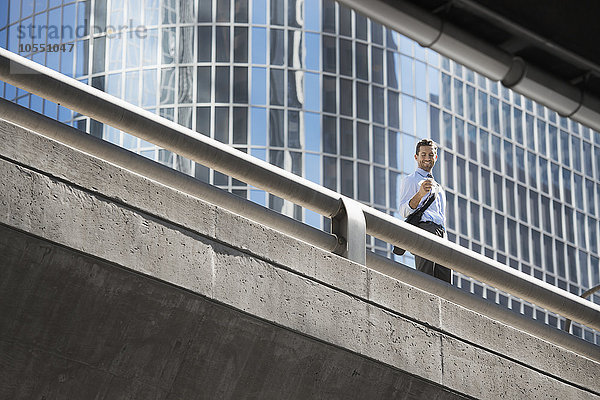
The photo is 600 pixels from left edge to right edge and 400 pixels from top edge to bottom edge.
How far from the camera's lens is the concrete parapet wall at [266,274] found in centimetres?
543

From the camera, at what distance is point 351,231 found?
669cm

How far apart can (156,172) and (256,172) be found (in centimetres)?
60

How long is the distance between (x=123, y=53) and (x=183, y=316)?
2285 inches

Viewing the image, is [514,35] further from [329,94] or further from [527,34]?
[329,94]

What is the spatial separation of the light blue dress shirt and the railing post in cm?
315

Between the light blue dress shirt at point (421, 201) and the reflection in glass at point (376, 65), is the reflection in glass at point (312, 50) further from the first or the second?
the light blue dress shirt at point (421, 201)

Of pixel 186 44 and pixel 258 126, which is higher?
pixel 186 44

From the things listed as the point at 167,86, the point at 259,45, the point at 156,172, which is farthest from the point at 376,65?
the point at 156,172

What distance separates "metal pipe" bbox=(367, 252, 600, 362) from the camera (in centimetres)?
706

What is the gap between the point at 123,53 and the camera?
62406 mm

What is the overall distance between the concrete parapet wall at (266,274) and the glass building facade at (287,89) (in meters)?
50.5

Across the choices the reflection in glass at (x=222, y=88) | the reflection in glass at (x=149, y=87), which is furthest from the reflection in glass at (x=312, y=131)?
the reflection in glass at (x=149, y=87)

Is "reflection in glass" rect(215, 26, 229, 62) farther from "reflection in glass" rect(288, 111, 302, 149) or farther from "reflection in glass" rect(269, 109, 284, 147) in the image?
"reflection in glass" rect(288, 111, 302, 149)

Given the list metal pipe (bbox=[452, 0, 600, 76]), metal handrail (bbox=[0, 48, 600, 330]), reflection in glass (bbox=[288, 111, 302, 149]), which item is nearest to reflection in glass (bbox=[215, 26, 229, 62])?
reflection in glass (bbox=[288, 111, 302, 149])
